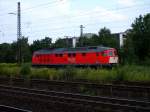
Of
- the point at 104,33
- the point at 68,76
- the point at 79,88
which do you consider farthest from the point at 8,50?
the point at 79,88

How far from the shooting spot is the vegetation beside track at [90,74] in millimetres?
24781

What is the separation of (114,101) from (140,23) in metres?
40.7

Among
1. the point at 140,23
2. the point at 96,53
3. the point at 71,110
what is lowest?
the point at 71,110

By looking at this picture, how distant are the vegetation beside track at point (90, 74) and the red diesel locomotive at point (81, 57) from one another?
5.91 metres

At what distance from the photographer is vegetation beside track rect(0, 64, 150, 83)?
81.3ft

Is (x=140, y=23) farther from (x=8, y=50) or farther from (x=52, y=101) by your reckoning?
(x=52, y=101)

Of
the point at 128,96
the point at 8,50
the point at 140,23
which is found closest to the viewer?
the point at 128,96

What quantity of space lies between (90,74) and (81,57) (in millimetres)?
13534

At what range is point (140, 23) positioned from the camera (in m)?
54.4

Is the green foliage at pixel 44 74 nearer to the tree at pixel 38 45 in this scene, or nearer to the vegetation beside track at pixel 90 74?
the vegetation beside track at pixel 90 74

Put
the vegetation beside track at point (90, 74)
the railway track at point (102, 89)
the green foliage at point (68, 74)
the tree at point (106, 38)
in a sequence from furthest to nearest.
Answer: the tree at point (106, 38) → the green foliage at point (68, 74) → the vegetation beside track at point (90, 74) → the railway track at point (102, 89)

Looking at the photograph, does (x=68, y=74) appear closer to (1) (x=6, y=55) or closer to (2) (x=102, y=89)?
(2) (x=102, y=89)

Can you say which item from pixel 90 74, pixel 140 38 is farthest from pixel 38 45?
pixel 90 74

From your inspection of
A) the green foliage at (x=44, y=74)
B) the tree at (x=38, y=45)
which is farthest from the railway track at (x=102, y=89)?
the tree at (x=38, y=45)
